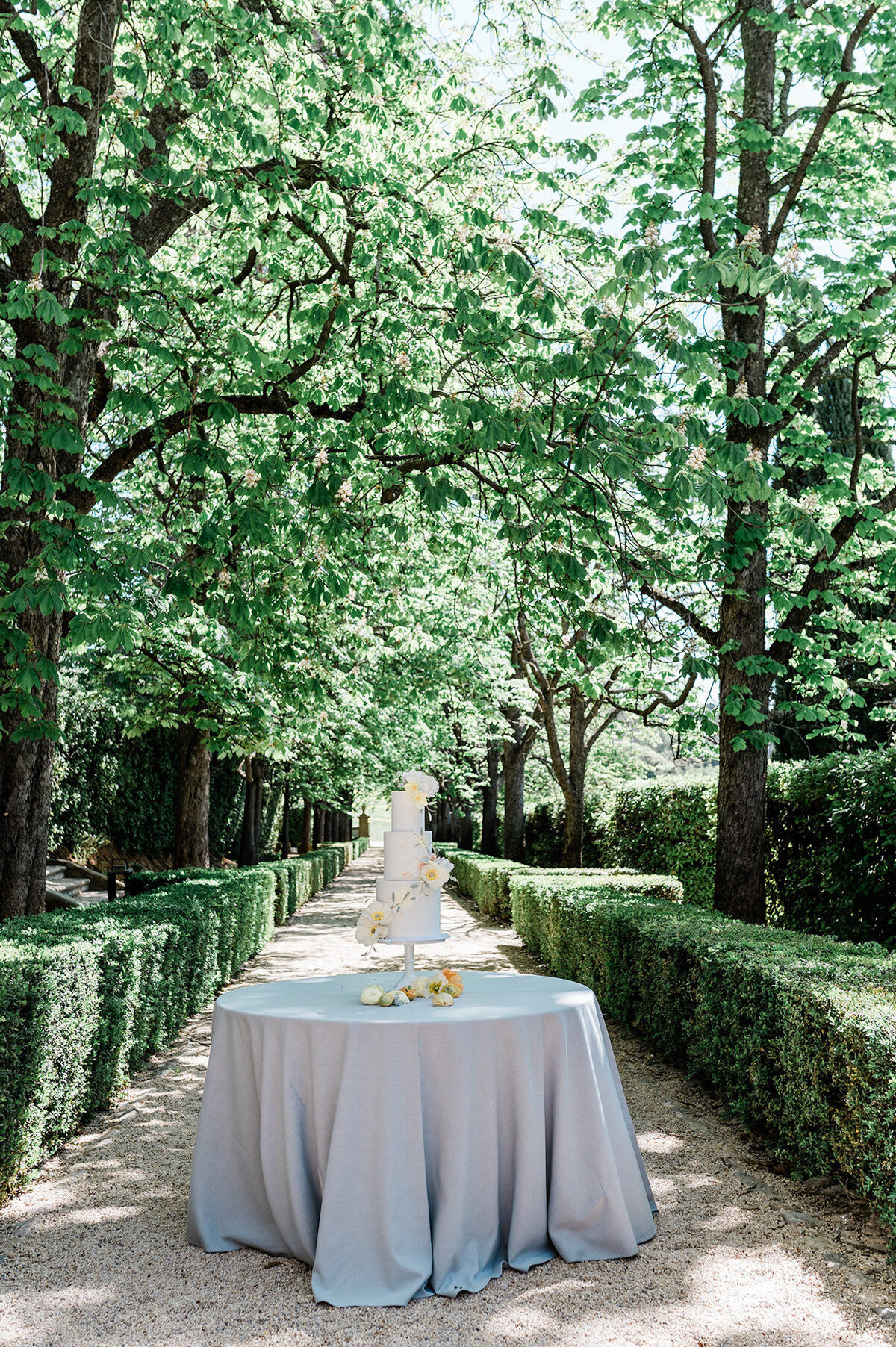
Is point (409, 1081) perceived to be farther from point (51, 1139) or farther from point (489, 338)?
point (489, 338)

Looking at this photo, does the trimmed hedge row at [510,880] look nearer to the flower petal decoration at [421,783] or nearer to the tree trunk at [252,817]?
the tree trunk at [252,817]

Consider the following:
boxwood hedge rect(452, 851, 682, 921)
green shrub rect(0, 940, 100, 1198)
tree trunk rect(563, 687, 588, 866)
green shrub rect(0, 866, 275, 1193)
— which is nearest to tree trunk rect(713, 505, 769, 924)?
boxwood hedge rect(452, 851, 682, 921)

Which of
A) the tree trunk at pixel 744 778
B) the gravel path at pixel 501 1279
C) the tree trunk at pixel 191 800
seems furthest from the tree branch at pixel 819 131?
the tree trunk at pixel 191 800

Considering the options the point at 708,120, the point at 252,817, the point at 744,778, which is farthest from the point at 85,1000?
the point at 252,817

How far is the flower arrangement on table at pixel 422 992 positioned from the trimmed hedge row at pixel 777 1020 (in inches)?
65.6

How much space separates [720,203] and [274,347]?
406 centimetres

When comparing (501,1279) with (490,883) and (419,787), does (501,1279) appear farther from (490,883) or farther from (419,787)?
(490,883)

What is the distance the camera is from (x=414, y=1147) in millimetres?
3639

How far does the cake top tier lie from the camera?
177 inches

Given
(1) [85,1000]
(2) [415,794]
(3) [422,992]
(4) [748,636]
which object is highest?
(4) [748,636]

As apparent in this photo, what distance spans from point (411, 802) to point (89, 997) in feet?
8.09

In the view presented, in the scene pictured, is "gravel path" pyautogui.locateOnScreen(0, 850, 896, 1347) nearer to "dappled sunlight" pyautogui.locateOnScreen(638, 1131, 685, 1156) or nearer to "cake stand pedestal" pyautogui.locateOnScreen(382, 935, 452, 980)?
"dappled sunlight" pyautogui.locateOnScreen(638, 1131, 685, 1156)

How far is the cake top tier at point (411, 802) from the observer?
4.50m

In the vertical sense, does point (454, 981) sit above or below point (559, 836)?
below
